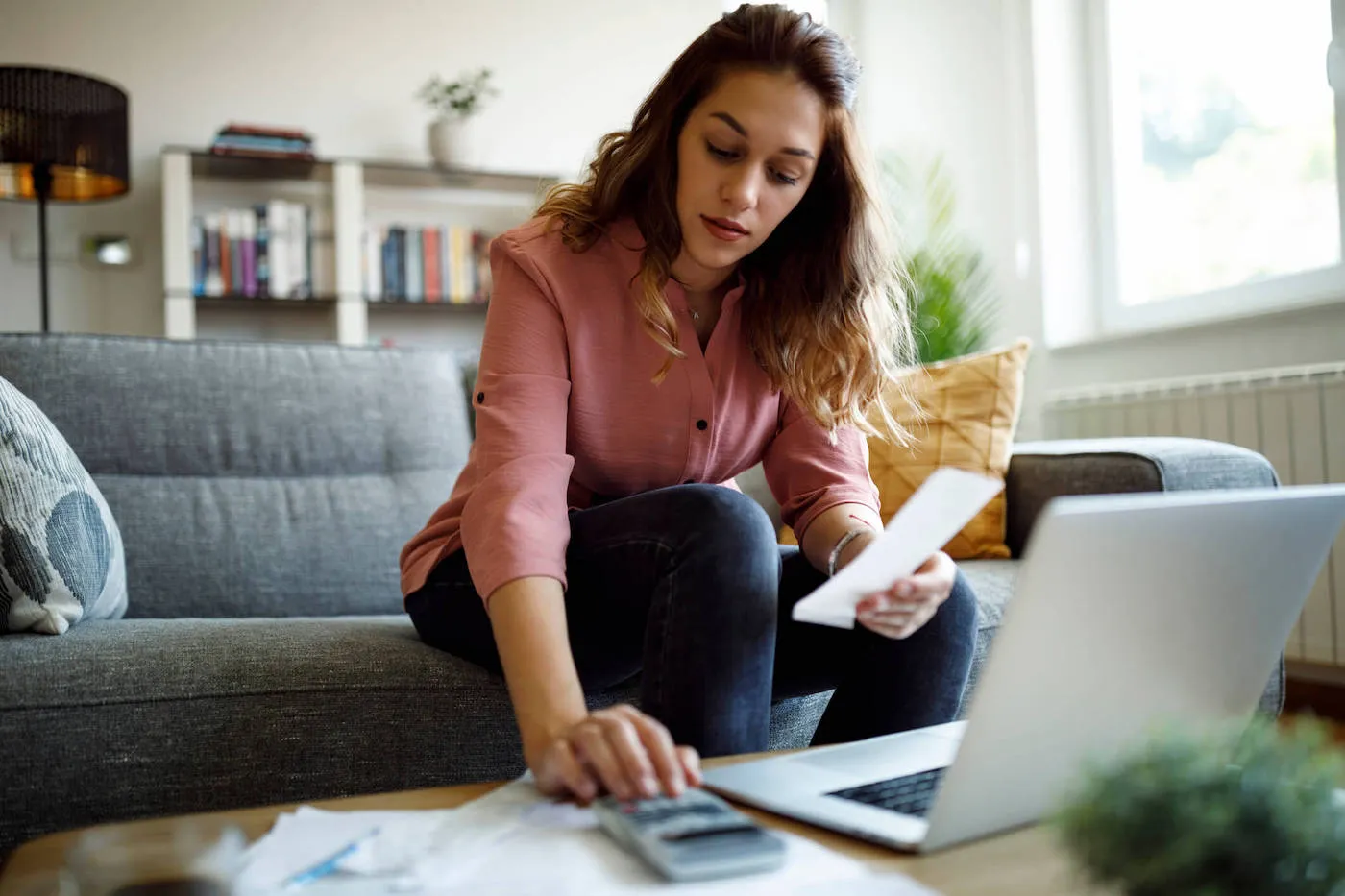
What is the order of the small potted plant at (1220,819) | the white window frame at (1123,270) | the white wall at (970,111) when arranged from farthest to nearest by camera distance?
1. the white wall at (970,111)
2. the white window frame at (1123,270)
3. the small potted plant at (1220,819)

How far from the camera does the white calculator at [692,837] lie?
1.73ft

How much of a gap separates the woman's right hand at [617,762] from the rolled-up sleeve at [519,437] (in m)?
0.20

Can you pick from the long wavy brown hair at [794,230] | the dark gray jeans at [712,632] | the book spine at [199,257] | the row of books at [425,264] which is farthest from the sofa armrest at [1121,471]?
the book spine at [199,257]

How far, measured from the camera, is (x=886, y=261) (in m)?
1.25

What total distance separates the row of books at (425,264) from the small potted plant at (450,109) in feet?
0.78

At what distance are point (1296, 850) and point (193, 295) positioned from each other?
342cm

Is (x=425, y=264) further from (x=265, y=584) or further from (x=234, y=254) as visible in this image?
(x=265, y=584)

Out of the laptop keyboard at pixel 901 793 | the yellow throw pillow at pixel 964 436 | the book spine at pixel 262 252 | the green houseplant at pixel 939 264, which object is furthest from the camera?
the book spine at pixel 262 252

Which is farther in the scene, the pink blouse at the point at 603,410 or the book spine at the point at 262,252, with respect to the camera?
the book spine at the point at 262,252

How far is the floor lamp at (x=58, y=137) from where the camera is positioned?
105 inches

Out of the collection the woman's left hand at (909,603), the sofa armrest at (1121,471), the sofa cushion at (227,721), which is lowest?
the sofa cushion at (227,721)

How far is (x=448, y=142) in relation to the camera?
11.5 ft

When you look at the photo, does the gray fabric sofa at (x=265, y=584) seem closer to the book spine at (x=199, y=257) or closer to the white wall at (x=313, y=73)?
the book spine at (x=199, y=257)

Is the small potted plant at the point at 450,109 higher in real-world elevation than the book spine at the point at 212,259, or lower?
higher
